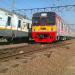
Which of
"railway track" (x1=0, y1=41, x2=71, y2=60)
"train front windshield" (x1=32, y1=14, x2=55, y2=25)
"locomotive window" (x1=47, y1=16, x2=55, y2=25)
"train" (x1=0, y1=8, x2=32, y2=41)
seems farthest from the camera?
"train front windshield" (x1=32, y1=14, x2=55, y2=25)

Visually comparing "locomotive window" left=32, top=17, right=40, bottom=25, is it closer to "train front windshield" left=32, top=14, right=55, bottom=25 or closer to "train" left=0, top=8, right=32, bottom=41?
"train front windshield" left=32, top=14, right=55, bottom=25

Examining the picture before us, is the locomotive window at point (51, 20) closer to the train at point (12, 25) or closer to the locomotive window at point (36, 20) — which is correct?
the locomotive window at point (36, 20)

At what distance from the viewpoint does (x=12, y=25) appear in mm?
22672

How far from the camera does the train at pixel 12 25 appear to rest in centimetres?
2031

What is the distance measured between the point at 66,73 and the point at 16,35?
17.0 m

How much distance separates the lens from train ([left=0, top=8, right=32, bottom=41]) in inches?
800

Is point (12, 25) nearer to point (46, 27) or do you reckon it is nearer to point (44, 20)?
point (44, 20)

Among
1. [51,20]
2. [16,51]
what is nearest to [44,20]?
[51,20]

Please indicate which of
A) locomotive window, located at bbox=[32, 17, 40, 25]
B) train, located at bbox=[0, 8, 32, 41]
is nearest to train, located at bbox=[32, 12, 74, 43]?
locomotive window, located at bbox=[32, 17, 40, 25]

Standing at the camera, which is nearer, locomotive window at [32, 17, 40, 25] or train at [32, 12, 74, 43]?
train at [32, 12, 74, 43]

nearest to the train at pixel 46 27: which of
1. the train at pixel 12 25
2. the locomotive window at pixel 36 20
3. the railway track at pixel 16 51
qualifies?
the locomotive window at pixel 36 20

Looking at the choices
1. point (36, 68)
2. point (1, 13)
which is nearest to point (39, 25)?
point (1, 13)

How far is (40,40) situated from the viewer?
22.5 metres

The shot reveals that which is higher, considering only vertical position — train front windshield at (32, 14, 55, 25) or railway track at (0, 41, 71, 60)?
train front windshield at (32, 14, 55, 25)
